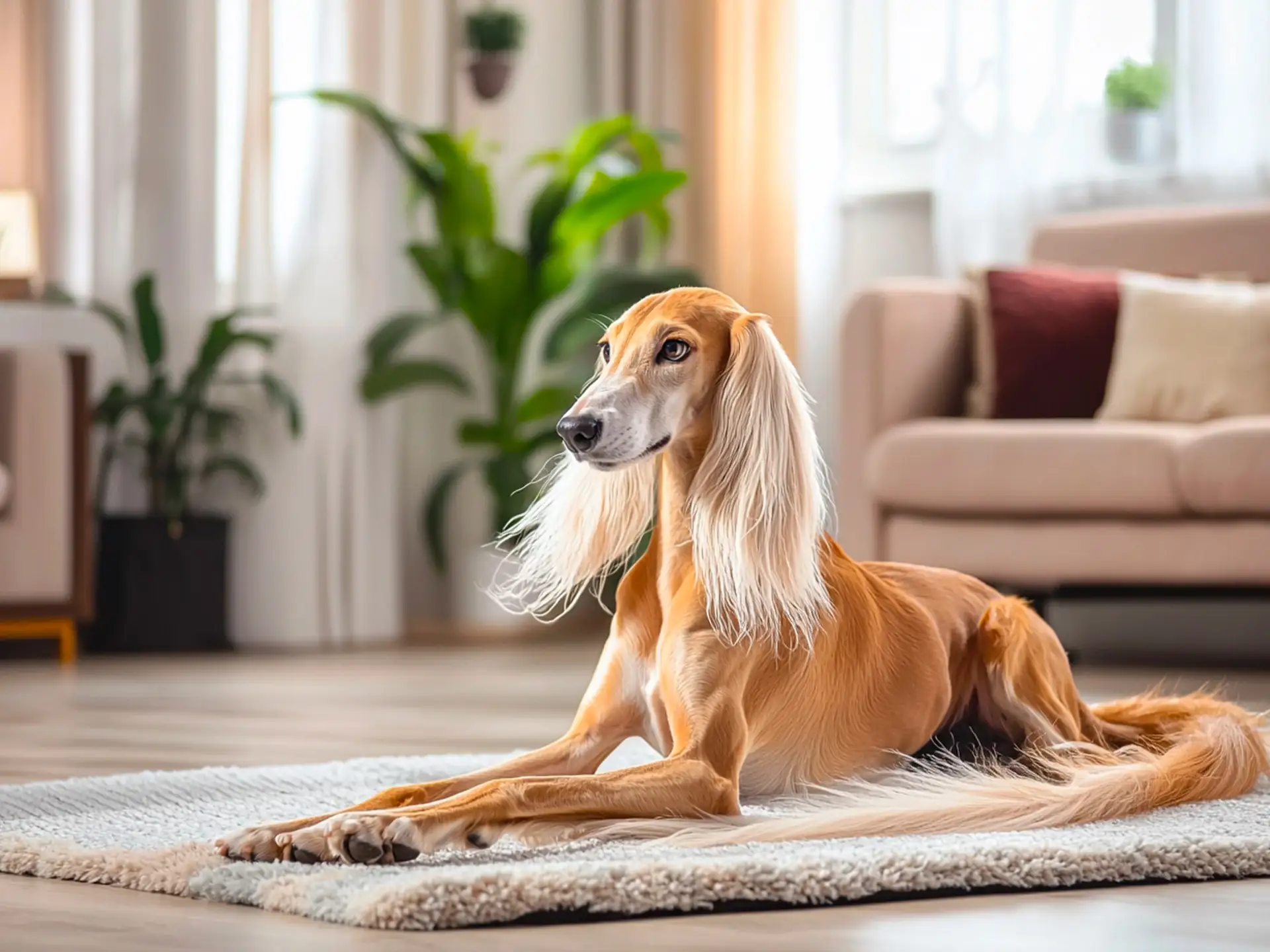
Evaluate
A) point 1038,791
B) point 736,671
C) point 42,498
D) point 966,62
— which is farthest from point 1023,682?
point 966,62

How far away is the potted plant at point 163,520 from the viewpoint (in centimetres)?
423

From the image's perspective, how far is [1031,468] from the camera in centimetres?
339

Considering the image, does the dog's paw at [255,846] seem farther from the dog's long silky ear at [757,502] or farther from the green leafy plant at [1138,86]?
the green leafy plant at [1138,86]

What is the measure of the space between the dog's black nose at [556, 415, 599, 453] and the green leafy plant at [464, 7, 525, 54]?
12.0ft

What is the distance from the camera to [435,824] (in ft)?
4.28

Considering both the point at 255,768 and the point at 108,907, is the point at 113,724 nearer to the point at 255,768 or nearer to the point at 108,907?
the point at 255,768

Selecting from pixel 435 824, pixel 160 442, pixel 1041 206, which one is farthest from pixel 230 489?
pixel 435 824

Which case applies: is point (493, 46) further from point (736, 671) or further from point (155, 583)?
point (736, 671)

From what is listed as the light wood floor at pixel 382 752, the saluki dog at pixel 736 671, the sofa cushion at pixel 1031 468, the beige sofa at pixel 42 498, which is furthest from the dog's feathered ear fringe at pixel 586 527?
the beige sofa at pixel 42 498

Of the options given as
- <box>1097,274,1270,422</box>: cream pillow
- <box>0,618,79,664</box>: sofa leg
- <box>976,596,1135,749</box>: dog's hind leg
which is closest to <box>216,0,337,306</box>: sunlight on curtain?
<box>0,618,79,664</box>: sofa leg

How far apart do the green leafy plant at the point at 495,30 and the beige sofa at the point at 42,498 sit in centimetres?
161

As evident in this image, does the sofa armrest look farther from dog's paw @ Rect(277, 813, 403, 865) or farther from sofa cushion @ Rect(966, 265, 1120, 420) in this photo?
dog's paw @ Rect(277, 813, 403, 865)

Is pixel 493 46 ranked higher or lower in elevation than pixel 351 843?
higher

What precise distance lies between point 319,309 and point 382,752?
2407mm
